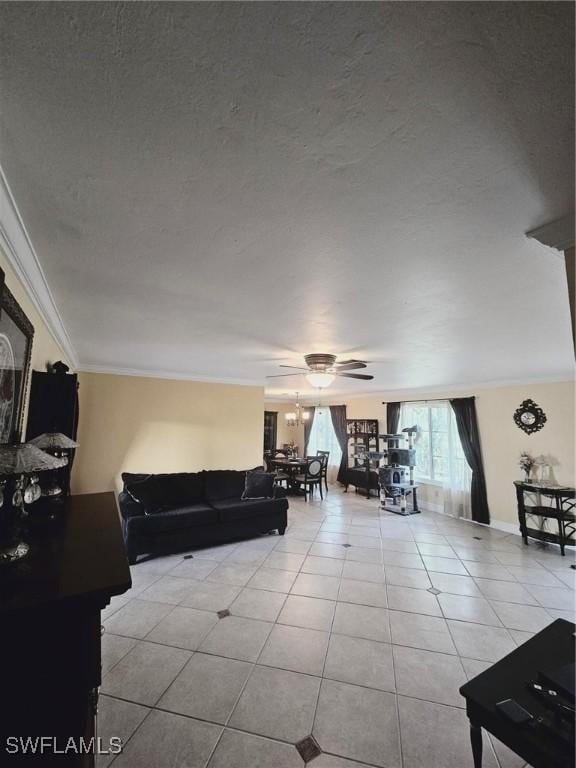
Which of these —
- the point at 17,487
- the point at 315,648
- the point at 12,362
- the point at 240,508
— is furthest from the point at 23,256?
the point at 240,508

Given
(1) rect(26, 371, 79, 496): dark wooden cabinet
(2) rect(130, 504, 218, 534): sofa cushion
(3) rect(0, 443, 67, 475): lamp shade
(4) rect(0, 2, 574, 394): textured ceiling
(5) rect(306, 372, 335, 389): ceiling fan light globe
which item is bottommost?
(2) rect(130, 504, 218, 534): sofa cushion

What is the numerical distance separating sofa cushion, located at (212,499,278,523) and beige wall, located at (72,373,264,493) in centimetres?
112

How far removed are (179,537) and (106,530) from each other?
2.71 metres

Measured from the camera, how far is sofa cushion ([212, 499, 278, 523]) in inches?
171

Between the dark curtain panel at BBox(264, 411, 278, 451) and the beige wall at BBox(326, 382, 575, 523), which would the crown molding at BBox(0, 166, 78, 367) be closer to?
the beige wall at BBox(326, 382, 575, 523)

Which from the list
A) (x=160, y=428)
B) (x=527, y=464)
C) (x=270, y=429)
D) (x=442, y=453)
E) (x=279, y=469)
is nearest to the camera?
(x=527, y=464)

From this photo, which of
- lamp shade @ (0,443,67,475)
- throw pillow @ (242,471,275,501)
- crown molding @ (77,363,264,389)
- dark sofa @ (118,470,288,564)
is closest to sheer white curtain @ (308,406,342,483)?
crown molding @ (77,363,264,389)

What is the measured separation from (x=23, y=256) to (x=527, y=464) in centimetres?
615

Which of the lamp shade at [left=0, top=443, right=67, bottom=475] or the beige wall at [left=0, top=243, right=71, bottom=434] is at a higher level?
the beige wall at [left=0, top=243, right=71, bottom=434]

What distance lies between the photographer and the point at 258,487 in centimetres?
486

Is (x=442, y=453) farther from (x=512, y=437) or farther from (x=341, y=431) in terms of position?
(x=341, y=431)

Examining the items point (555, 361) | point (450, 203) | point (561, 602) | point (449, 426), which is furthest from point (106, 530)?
point (449, 426)

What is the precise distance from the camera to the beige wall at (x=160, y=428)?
15.4ft

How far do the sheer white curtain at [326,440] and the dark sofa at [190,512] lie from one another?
4.34m
